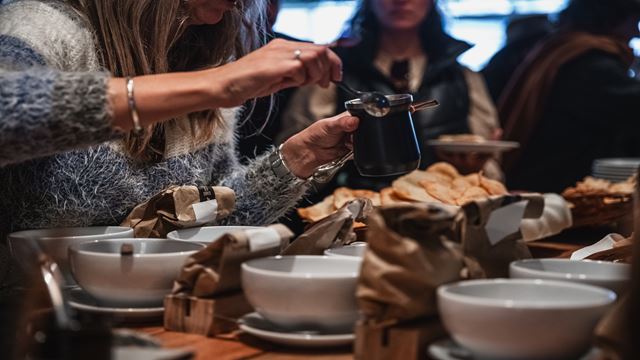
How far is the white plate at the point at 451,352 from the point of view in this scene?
105cm

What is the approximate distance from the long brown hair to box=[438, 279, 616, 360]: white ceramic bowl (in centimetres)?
116

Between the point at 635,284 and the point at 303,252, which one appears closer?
the point at 635,284

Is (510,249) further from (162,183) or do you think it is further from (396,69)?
(396,69)

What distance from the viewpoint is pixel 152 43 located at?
2076 millimetres

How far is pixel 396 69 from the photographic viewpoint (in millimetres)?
4234

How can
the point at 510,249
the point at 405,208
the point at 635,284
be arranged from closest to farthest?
the point at 635,284, the point at 405,208, the point at 510,249

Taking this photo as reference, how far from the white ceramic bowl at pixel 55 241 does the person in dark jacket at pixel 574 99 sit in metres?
3.58

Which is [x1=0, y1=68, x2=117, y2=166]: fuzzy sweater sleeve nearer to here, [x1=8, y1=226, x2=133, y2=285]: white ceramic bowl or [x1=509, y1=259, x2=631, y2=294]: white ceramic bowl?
[x1=8, y1=226, x2=133, y2=285]: white ceramic bowl

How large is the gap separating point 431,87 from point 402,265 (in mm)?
3211

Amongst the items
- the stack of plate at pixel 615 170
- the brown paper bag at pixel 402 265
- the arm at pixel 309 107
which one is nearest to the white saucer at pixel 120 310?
the brown paper bag at pixel 402 265

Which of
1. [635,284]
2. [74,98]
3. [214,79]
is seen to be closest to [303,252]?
[214,79]

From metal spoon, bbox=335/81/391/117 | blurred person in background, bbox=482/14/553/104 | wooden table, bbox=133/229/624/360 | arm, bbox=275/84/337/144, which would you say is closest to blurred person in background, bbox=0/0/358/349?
metal spoon, bbox=335/81/391/117

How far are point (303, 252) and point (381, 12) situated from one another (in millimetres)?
2948

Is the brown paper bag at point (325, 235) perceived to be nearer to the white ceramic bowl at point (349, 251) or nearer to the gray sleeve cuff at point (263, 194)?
the white ceramic bowl at point (349, 251)
